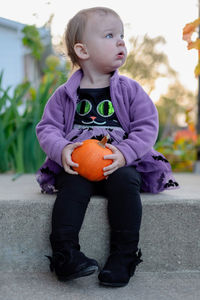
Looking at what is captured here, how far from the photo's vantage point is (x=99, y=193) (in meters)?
1.75

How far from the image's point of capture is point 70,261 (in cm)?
136

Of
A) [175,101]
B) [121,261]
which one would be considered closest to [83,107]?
[121,261]

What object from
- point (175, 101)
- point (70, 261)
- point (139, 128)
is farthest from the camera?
point (175, 101)

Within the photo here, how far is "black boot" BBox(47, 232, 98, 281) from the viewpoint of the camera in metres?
1.35

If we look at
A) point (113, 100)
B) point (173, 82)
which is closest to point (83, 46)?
point (113, 100)

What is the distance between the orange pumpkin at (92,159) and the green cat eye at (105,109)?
0.22 meters

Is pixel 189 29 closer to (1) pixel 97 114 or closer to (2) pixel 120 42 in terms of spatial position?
(2) pixel 120 42

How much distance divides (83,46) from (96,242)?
0.91 m

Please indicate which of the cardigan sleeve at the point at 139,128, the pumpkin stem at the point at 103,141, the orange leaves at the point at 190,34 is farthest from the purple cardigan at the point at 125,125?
the orange leaves at the point at 190,34

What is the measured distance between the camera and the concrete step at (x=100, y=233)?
162 centimetres

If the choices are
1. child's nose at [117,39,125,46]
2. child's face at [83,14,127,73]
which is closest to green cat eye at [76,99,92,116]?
child's face at [83,14,127,73]

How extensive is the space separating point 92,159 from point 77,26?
70 cm

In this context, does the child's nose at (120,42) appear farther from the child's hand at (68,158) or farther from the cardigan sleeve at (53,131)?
the child's hand at (68,158)

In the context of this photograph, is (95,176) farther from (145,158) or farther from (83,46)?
(83,46)
